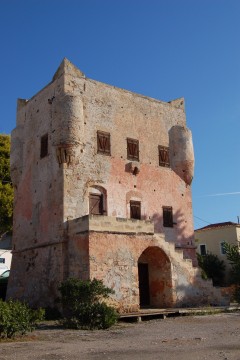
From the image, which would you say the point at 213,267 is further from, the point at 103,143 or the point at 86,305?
the point at 86,305

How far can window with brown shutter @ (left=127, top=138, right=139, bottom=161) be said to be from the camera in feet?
79.7

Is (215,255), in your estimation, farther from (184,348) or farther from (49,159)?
(184,348)

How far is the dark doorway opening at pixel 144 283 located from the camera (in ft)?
73.7

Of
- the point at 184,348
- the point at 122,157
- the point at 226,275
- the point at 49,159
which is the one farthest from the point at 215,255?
the point at 184,348

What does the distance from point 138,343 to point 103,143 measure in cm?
1334

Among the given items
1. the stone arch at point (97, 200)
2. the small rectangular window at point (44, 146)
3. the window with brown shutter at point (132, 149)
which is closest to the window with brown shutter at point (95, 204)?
the stone arch at point (97, 200)

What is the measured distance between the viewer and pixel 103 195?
22.5m

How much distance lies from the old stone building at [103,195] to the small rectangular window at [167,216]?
6 cm

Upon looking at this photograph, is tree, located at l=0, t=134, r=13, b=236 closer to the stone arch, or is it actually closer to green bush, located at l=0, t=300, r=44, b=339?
the stone arch

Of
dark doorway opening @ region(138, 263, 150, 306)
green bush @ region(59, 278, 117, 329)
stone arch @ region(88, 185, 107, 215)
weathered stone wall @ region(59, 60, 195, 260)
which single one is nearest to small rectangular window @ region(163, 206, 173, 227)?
weathered stone wall @ region(59, 60, 195, 260)

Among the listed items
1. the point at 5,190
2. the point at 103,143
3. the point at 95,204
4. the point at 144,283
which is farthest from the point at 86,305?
the point at 5,190

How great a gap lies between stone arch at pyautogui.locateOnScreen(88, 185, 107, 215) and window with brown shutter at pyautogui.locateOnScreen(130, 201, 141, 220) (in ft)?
6.20

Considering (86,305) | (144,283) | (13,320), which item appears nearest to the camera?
(13,320)

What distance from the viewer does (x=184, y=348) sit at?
34.8 ft
